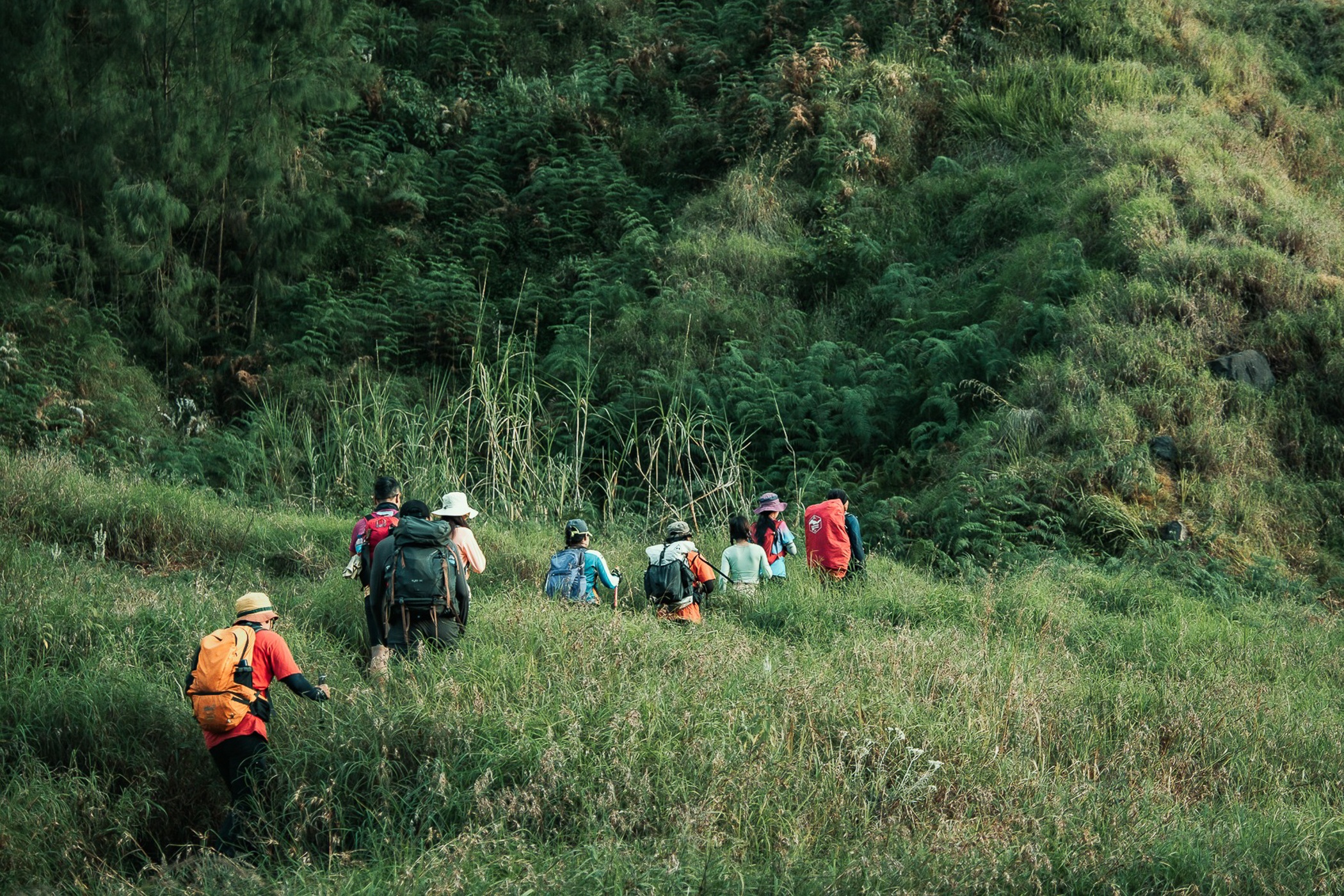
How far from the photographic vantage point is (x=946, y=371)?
14906mm

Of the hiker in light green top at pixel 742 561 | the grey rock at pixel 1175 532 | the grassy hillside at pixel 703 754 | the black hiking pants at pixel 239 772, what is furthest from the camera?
the grey rock at pixel 1175 532

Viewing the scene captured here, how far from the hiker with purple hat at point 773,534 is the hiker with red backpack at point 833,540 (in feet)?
0.76

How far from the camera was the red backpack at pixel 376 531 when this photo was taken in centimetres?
811

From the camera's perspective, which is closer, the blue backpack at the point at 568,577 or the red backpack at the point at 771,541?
the blue backpack at the point at 568,577

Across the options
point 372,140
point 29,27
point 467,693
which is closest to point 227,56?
point 29,27

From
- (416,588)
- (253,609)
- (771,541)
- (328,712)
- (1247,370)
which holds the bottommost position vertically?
(771,541)

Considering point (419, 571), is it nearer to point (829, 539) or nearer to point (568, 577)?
point (568, 577)

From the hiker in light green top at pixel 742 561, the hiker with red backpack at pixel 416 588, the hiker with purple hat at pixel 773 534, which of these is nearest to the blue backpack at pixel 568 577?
the hiker in light green top at pixel 742 561

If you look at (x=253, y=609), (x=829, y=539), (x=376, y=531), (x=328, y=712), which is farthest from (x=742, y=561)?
(x=253, y=609)

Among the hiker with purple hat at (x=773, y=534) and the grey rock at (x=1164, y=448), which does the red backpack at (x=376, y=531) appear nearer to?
the hiker with purple hat at (x=773, y=534)

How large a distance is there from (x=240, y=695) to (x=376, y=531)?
7.27 feet

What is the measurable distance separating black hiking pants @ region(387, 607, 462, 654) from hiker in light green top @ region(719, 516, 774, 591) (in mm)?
3248

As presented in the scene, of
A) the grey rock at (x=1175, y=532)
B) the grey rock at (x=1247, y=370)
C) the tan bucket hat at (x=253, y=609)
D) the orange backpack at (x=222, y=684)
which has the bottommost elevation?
the grey rock at (x=1175, y=532)

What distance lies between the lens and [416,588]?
7.22 meters
